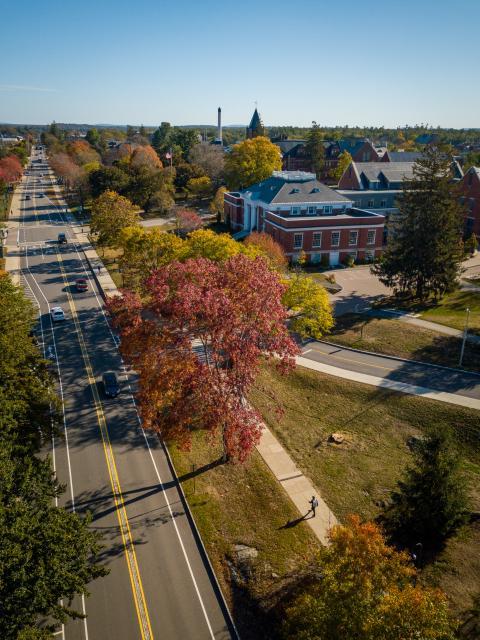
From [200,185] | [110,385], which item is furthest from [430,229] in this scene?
[200,185]

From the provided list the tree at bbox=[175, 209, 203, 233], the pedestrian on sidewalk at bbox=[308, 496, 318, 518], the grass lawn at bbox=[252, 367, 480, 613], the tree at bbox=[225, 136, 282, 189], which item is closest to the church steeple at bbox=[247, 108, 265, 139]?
the tree at bbox=[225, 136, 282, 189]

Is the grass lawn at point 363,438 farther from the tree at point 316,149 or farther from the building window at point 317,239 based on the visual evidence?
the tree at point 316,149

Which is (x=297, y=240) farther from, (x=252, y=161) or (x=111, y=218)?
(x=252, y=161)

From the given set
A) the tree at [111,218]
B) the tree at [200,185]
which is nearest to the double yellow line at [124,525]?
the tree at [111,218]

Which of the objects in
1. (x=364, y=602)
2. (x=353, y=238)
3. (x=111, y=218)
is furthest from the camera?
(x=353, y=238)

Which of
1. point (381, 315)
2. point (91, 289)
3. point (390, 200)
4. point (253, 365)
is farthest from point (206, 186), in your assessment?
point (253, 365)
